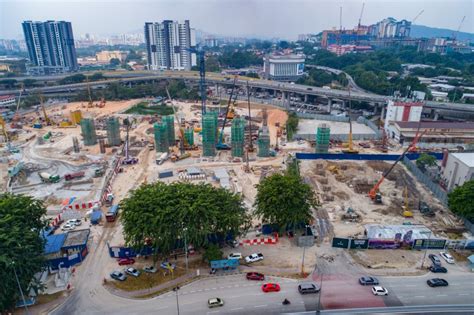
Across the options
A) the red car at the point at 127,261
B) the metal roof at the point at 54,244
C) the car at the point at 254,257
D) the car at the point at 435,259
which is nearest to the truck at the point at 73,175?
the metal roof at the point at 54,244

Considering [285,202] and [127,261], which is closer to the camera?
[127,261]

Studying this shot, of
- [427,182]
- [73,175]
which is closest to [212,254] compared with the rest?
[73,175]

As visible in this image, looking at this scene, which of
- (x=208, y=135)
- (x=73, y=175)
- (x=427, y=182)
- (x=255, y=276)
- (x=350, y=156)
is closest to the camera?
(x=255, y=276)

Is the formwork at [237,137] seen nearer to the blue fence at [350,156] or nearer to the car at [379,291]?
the blue fence at [350,156]

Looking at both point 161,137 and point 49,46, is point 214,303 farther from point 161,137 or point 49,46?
point 49,46

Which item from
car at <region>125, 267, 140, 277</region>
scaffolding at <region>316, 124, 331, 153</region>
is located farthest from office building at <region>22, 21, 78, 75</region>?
car at <region>125, 267, 140, 277</region>

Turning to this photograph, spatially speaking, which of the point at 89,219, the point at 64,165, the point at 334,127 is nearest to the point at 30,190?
the point at 64,165

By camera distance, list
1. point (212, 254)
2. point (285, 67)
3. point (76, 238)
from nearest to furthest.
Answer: point (212, 254) < point (76, 238) < point (285, 67)

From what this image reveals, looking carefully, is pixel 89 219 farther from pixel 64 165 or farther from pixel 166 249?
pixel 64 165
